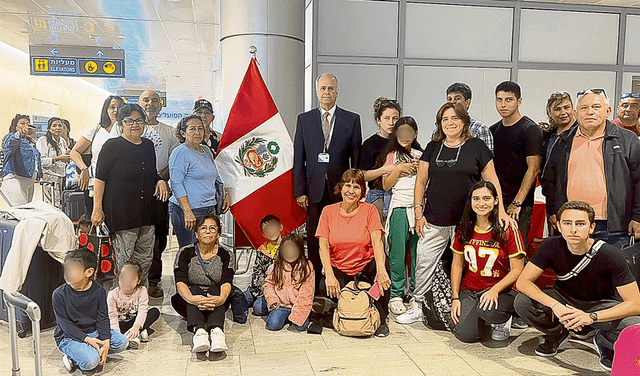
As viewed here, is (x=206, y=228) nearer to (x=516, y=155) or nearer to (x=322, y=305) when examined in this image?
(x=322, y=305)

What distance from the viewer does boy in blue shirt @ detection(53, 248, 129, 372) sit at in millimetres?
2643

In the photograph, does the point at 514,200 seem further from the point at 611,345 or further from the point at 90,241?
the point at 90,241

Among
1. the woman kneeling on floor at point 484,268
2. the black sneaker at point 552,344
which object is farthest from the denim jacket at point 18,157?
the black sneaker at point 552,344

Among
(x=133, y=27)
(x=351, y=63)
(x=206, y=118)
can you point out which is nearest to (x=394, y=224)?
(x=206, y=118)

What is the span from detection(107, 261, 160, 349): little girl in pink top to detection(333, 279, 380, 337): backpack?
1.21m

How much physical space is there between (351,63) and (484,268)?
2597 mm

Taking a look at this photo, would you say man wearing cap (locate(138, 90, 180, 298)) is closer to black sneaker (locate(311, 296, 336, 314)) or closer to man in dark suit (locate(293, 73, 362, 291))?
man in dark suit (locate(293, 73, 362, 291))

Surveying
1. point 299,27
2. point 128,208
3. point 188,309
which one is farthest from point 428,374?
point 299,27

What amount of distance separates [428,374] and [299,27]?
335 cm

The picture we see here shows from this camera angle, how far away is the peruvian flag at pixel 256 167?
382cm

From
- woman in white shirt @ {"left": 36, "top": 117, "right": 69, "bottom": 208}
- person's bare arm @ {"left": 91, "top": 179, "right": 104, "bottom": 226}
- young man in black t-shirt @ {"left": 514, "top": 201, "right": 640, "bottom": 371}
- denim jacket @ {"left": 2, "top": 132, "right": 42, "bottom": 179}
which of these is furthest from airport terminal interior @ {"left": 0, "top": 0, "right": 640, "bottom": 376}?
denim jacket @ {"left": 2, "top": 132, "right": 42, "bottom": 179}

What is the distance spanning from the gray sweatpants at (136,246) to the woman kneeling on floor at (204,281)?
1.77 feet

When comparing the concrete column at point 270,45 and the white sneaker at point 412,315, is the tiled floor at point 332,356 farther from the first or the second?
the concrete column at point 270,45

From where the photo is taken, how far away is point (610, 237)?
2.99 meters
